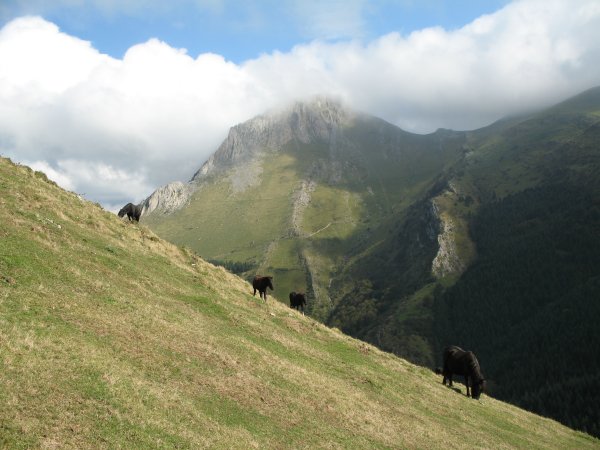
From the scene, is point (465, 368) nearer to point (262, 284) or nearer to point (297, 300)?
point (262, 284)

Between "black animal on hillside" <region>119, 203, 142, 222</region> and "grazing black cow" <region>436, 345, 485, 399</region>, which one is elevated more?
"black animal on hillside" <region>119, 203, 142, 222</region>

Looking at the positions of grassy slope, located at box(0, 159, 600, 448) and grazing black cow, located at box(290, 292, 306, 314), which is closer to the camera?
grassy slope, located at box(0, 159, 600, 448)

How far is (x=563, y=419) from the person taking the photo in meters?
194

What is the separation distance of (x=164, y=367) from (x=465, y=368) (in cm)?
3151

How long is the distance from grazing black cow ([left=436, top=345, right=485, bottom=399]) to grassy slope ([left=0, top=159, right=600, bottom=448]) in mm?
1799

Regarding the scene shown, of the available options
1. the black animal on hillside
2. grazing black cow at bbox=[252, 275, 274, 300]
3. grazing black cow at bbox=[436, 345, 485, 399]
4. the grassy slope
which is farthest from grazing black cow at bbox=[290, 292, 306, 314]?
the black animal on hillside

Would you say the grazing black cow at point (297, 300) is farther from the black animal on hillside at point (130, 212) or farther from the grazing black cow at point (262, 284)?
the black animal on hillside at point (130, 212)

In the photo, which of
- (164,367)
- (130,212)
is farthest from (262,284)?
(164,367)

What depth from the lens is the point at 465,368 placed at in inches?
1652

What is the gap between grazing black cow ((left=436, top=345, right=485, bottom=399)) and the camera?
41019 millimetres

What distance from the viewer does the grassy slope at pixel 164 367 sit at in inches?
588

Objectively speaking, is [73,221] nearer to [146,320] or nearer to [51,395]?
[146,320]

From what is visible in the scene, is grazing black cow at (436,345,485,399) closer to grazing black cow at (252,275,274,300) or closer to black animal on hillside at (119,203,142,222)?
grazing black cow at (252,275,274,300)

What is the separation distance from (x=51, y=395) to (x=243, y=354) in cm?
1188
